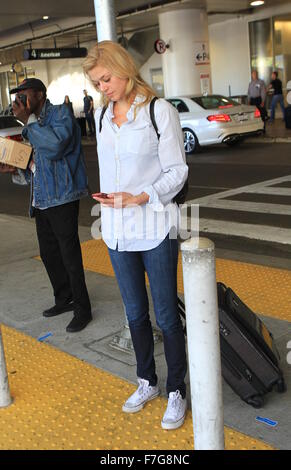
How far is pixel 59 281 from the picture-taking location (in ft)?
16.1

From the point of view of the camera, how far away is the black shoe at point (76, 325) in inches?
177

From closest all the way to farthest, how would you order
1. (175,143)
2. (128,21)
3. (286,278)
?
(175,143) < (286,278) < (128,21)

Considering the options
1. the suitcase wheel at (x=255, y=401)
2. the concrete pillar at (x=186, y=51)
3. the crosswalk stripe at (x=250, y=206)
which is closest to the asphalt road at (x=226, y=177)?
the crosswalk stripe at (x=250, y=206)

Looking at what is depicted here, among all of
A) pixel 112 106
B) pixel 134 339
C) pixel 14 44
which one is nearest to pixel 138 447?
pixel 134 339

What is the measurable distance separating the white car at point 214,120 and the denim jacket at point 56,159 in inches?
476

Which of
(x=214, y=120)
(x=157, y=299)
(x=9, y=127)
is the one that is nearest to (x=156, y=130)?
(x=157, y=299)

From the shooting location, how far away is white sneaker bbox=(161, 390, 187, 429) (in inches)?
123

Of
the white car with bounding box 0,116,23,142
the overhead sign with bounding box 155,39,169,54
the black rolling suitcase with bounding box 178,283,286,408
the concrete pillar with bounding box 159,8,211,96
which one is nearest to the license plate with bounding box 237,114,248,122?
the concrete pillar with bounding box 159,8,211,96

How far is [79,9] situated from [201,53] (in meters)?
4.56

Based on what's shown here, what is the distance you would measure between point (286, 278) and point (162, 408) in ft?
8.10

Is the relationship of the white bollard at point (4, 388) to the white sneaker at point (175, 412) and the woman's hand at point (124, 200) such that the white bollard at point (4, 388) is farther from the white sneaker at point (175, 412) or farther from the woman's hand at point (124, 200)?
the woman's hand at point (124, 200)

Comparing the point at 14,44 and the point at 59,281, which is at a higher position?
the point at 14,44

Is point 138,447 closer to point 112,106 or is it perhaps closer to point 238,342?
point 238,342
